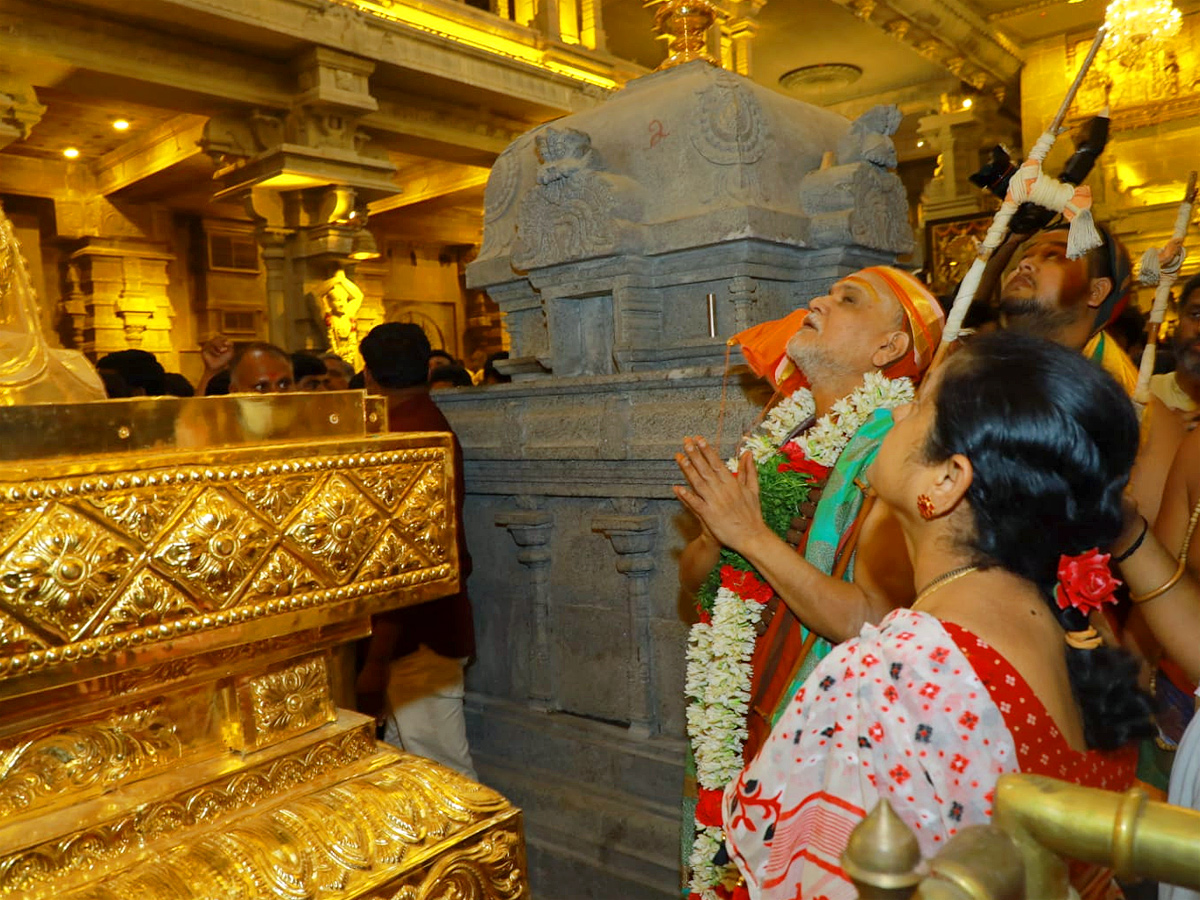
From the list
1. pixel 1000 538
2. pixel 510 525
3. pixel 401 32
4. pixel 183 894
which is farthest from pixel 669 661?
pixel 401 32

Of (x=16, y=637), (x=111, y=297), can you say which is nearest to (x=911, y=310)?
(x=16, y=637)

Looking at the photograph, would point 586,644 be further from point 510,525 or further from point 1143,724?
point 1143,724

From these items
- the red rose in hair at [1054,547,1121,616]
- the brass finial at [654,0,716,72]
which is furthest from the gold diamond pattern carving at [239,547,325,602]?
the brass finial at [654,0,716,72]

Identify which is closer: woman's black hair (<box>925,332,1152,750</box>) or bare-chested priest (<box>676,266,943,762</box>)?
woman's black hair (<box>925,332,1152,750</box>)

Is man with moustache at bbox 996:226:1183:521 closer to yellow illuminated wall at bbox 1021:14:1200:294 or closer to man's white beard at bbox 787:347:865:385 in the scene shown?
man's white beard at bbox 787:347:865:385

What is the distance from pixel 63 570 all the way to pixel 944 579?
3.45ft

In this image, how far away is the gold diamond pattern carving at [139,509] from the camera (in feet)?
2.93

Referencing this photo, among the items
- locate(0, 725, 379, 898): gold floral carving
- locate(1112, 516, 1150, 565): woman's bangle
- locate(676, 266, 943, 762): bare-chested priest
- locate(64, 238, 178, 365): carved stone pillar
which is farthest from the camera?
locate(64, 238, 178, 365): carved stone pillar

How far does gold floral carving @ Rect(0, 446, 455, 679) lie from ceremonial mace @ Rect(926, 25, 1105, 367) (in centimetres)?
103

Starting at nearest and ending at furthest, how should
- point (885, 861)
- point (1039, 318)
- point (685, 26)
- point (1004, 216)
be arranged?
point (885, 861) < point (1004, 216) < point (1039, 318) < point (685, 26)

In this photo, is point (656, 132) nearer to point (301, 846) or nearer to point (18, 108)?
point (301, 846)

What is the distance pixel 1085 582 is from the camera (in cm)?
115

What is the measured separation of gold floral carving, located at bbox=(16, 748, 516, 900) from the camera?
959mm

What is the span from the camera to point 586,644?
10.5 feet
